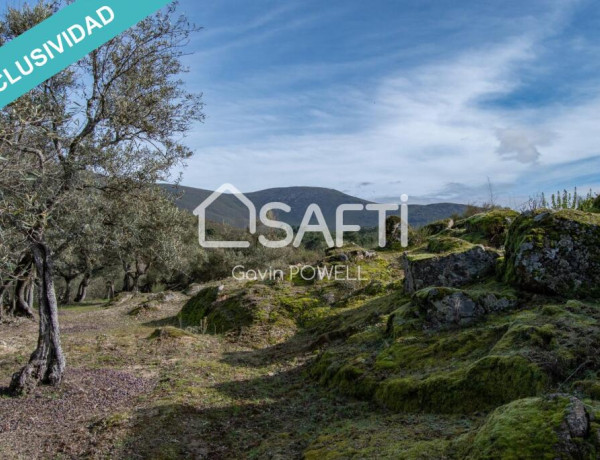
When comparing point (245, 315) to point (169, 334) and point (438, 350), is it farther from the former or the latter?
point (438, 350)

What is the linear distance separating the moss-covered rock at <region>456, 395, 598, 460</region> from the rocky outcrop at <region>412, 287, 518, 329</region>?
231 inches

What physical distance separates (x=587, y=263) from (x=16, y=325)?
92.7 ft

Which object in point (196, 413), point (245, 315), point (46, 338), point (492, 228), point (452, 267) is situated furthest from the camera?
point (245, 315)

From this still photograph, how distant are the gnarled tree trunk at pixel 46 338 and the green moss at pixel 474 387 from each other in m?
9.14

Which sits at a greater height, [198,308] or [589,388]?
[589,388]

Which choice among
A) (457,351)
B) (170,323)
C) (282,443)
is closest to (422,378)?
(457,351)

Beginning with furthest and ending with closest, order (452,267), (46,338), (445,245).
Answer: (445,245), (452,267), (46,338)

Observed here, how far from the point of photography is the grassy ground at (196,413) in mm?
7133

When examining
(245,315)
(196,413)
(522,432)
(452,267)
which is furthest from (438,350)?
(245,315)

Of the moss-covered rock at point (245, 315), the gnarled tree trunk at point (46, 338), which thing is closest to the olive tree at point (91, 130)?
the gnarled tree trunk at point (46, 338)

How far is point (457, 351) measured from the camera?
9.11m

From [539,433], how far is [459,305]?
21.8 ft

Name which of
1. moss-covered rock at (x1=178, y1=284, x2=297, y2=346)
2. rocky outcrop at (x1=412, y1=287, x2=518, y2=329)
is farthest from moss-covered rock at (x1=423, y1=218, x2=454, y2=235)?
rocky outcrop at (x1=412, y1=287, x2=518, y2=329)

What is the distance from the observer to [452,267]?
1363 centimetres
